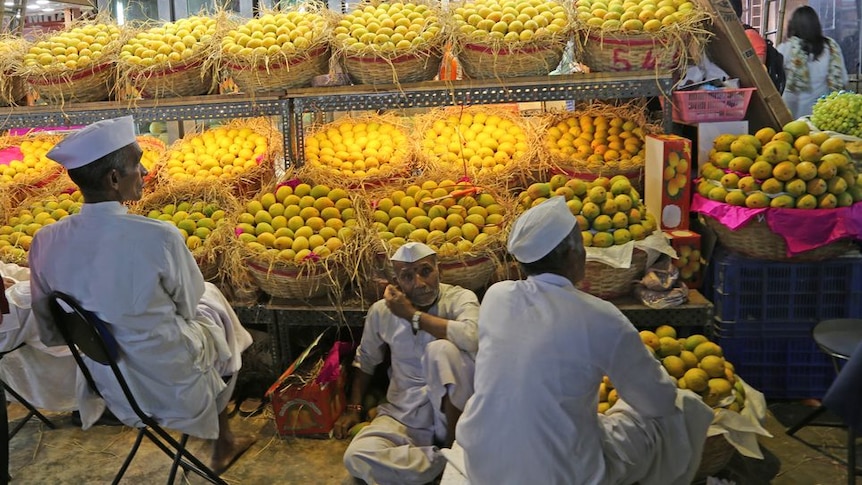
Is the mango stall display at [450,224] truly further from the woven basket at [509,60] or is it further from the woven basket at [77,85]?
the woven basket at [77,85]

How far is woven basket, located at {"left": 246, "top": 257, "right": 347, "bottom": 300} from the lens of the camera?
13.4 ft

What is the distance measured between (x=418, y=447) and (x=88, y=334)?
153cm

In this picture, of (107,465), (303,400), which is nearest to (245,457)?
(303,400)

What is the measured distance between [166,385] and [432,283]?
1.27 meters

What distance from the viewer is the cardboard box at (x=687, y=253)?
13.8 feet

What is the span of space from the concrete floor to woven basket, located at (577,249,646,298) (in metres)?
0.99

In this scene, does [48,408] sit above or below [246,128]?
below

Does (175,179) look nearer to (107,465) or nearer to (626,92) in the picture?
(107,465)

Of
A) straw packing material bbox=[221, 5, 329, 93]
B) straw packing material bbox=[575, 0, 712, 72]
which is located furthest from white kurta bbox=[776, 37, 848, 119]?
straw packing material bbox=[221, 5, 329, 93]

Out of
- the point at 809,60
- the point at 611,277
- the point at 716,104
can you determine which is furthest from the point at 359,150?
the point at 809,60

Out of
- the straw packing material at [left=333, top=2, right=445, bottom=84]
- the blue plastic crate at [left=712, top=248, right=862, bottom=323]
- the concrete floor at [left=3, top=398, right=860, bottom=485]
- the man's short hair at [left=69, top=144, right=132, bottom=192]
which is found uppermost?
the straw packing material at [left=333, top=2, right=445, bottom=84]

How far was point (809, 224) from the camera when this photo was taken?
3846 mm

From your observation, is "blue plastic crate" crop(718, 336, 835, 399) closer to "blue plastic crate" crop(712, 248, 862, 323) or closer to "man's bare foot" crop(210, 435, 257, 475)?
"blue plastic crate" crop(712, 248, 862, 323)

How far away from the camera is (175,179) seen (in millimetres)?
4973
